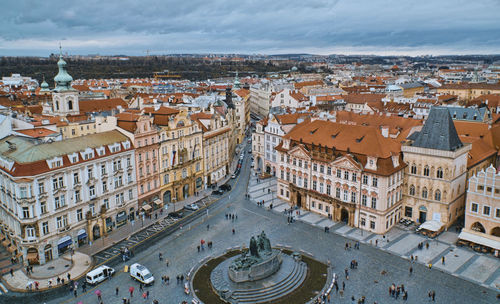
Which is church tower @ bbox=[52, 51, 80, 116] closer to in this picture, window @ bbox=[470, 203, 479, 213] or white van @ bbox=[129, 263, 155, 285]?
white van @ bbox=[129, 263, 155, 285]

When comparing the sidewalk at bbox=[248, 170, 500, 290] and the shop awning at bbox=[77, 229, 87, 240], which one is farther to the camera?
the shop awning at bbox=[77, 229, 87, 240]

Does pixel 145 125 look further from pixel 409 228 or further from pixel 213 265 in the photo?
pixel 409 228

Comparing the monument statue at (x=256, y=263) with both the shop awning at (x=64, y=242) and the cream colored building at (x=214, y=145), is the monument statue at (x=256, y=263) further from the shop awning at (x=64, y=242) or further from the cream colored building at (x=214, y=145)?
the cream colored building at (x=214, y=145)

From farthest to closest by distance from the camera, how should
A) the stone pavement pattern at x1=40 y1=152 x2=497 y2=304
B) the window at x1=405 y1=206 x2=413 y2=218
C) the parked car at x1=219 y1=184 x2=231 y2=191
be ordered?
the parked car at x1=219 y1=184 x2=231 y2=191, the window at x1=405 y1=206 x2=413 y2=218, the stone pavement pattern at x1=40 y1=152 x2=497 y2=304

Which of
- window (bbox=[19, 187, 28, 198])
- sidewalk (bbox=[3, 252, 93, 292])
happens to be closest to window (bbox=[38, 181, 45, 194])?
window (bbox=[19, 187, 28, 198])

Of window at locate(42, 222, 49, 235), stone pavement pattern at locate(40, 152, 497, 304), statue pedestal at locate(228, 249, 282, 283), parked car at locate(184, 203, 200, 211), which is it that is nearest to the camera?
stone pavement pattern at locate(40, 152, 497, 304)

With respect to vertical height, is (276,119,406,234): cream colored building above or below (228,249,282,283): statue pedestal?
above

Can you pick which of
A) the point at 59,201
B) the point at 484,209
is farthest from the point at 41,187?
the point at 484,209

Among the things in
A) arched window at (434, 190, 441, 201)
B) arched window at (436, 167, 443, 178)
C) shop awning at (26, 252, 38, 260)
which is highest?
arched window at (436, 167, 443, 178)
